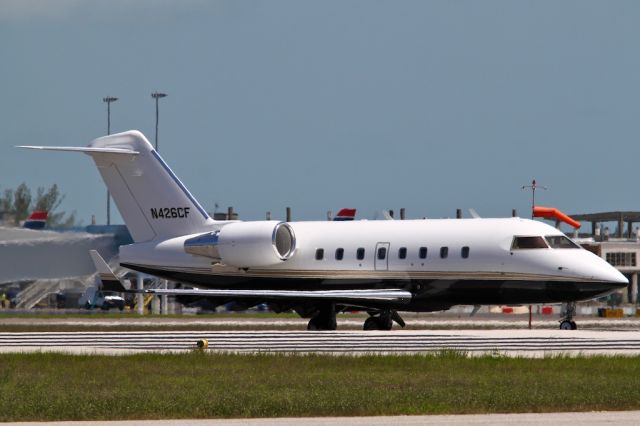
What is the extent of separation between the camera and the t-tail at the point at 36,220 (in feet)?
226

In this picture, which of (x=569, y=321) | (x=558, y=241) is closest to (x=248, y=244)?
(x=558, y=241)

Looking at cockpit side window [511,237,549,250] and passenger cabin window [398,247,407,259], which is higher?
cockpit side window [511,237,549,250]

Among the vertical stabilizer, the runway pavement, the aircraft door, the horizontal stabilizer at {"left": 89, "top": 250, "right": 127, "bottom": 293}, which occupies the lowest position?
the runway pavement

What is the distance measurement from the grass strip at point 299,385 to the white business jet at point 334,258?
1369 centimetres

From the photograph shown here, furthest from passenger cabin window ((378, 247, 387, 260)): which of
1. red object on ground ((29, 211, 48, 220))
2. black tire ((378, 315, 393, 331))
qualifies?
red object on ground ((29, 211, 48, 220))

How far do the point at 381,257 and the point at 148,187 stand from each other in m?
9.85

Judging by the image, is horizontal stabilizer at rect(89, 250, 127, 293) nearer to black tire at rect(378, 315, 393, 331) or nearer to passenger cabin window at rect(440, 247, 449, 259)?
black tire at rect(378, 315, 393, 331)

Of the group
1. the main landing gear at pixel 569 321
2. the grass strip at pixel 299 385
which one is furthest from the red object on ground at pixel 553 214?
the grass strip at pixel 299 385

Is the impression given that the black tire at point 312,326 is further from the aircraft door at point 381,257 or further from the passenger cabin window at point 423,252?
the passenger cabin window at point 423,252

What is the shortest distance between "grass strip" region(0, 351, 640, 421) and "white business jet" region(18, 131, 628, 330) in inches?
539

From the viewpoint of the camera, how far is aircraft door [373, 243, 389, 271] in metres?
46.8

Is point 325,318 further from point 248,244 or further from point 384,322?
point 248,244

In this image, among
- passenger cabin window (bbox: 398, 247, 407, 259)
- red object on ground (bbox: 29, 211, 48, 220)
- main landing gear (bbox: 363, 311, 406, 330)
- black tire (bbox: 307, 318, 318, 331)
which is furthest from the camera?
red object on ground (bbox: 29, 211, 48, 220)

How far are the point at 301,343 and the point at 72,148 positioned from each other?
17.2 metres
